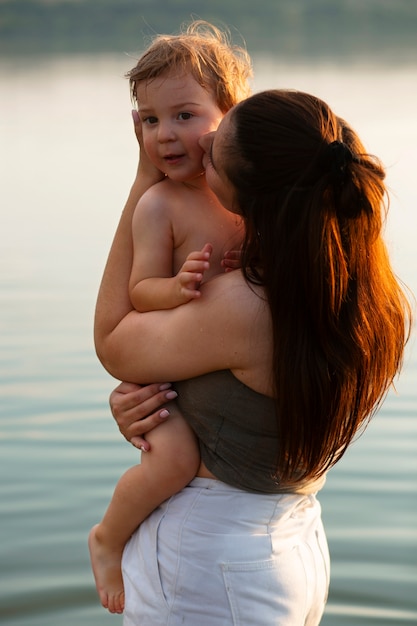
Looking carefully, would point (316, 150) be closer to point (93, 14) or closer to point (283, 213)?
point (283, 213)

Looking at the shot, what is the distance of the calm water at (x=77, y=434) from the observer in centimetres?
377

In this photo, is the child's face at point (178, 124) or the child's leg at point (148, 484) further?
the child's face at point (178, 124)

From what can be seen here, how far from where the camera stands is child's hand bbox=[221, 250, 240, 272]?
2271 mm

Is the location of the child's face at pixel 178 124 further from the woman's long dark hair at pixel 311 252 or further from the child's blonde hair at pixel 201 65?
the woman's long dark hair at pixel 311 252

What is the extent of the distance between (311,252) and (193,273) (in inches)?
8.1

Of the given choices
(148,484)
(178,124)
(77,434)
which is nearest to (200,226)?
(178,124)

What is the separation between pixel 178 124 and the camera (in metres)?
2.40

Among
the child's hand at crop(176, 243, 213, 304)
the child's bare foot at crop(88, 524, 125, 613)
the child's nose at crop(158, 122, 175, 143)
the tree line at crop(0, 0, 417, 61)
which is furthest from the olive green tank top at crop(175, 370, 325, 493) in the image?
the tree line at crop(0, 0, 417, 61)

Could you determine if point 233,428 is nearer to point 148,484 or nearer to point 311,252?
point 148,484

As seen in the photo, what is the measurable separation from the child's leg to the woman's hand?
18 mm

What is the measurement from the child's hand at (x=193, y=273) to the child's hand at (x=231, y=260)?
6 cm

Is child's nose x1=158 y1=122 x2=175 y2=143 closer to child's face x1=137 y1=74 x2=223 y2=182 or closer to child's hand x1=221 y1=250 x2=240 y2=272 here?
child's face x1=137 y1=74 x2=223 y2=182

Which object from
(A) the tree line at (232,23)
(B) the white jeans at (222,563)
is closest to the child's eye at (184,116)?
(B) the white jeans at (222,563)

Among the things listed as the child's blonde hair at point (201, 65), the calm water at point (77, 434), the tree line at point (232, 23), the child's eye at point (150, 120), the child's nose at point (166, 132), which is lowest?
the calm water at point (77, 434)
